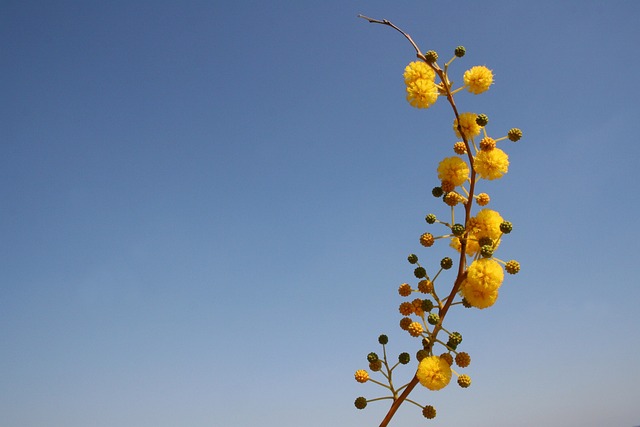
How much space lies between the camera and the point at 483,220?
433 cm

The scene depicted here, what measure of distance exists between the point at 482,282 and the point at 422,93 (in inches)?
76.2

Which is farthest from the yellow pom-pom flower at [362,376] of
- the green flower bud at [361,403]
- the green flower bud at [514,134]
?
the green flower bud at [514,134]

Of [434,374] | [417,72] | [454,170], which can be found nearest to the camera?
[434,374]

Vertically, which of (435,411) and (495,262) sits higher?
(495,262)

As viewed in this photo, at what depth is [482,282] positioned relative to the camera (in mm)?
4066

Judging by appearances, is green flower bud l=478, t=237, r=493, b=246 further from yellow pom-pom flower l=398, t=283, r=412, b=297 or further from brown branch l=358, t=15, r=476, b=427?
yellow pom-pom flower l=398, t=283, r=412, b=297

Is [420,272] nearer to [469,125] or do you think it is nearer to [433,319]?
[433,319]

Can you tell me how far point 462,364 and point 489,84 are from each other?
2.74 m

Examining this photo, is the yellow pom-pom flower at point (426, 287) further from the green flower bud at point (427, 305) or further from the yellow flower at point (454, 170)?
the yellow flower at point (454, 170)

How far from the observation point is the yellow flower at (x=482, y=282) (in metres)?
4.05

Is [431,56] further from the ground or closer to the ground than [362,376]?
further from the ground

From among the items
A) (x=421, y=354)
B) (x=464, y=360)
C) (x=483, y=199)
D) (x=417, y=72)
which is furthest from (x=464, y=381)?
(x=417, y=72)

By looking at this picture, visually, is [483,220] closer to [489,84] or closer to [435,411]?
[489,84]

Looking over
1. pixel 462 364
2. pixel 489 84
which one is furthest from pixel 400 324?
pixel 489 84
